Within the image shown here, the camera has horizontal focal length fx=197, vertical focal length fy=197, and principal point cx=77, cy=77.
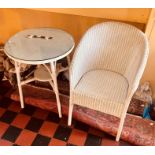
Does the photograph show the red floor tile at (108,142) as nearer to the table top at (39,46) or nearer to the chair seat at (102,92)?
the chair seat at (102,92)

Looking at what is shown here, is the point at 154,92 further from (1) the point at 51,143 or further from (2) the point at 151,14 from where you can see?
(1) the point at 51,143

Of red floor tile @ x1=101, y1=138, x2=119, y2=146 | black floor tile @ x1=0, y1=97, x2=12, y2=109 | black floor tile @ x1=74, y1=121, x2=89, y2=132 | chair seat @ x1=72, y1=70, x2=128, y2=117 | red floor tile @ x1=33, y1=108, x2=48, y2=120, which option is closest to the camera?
chair seat @ x1=72, y1=70, x2=128, y2=117

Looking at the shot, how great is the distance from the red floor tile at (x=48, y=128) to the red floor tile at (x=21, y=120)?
0.16m

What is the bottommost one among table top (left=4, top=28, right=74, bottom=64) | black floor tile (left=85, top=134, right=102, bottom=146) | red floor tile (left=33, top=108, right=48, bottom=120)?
red floor tile (left=33, top=108, right=48, bottom=120)

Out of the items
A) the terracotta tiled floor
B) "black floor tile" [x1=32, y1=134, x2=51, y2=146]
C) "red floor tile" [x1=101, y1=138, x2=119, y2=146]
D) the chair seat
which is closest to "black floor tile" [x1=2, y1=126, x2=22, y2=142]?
the terracotta tiled floor

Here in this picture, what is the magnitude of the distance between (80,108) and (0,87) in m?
0.94

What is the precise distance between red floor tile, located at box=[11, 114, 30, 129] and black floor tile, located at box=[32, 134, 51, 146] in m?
0.19

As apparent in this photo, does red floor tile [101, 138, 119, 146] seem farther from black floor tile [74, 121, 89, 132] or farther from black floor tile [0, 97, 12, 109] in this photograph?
black floor tile [0, 97, 12, 109]

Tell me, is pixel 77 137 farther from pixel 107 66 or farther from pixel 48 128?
pixel 107 66

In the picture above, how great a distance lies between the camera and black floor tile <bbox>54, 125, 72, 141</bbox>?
1.58 m

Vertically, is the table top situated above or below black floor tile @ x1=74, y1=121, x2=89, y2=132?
above

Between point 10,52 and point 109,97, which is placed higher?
point 10,52

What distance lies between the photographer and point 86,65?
61.0 inches
